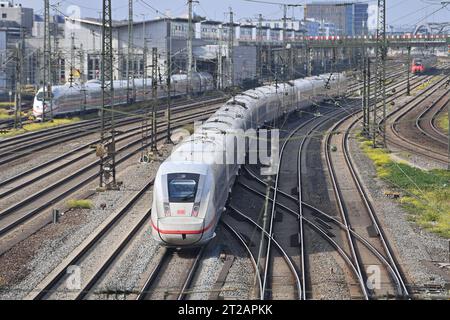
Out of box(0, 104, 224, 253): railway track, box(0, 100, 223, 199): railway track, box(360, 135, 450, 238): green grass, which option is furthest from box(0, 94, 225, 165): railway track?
box(360, 135, 450, 238): green grass

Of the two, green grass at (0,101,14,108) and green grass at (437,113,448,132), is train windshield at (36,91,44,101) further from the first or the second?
green grass at (437,113,448,132)

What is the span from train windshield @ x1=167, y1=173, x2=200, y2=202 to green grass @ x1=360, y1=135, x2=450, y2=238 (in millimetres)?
6244

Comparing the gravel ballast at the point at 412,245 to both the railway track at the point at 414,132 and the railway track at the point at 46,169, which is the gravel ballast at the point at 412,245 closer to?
the railway track at the point at 414,132

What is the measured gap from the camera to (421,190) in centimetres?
2259

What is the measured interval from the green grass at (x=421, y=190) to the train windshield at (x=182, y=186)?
20.5 feet

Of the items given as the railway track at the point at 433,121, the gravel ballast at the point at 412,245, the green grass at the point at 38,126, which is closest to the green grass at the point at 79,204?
the gravel ballast at the point at 412,245

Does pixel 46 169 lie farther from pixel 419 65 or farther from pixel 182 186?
pixel 419 65

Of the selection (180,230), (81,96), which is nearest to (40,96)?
(81,96)

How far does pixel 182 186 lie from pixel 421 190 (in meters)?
10.2

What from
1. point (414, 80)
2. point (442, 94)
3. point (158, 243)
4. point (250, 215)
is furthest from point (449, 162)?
point (414, 80)

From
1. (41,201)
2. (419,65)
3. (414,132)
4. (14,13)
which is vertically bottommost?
(41,201)
